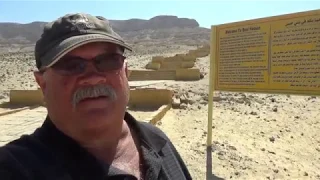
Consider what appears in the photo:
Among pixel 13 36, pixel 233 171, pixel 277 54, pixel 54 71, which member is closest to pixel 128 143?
pixel 54 71

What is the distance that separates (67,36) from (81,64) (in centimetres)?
13

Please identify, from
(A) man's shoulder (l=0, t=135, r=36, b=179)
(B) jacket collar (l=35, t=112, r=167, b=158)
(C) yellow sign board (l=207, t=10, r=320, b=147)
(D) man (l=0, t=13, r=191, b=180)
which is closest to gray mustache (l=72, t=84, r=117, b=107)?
(D) man (l=0, t=13, r=191, b=180)

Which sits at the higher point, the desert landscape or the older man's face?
the older man's face

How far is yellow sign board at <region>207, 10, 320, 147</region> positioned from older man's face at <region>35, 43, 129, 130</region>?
3.73m

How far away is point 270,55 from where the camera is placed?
513cm

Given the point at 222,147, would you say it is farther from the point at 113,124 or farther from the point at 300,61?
the point at 113,124

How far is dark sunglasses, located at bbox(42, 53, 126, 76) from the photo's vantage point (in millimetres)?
1516

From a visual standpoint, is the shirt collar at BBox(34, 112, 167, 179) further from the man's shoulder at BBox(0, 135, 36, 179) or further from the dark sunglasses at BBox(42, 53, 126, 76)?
the dark sunglasses at BBox(42, 53, 126, 76)

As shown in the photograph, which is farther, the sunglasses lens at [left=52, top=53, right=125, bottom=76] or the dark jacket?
the sunglasses lens at [left=52, top=53, right=125, bottom=76]

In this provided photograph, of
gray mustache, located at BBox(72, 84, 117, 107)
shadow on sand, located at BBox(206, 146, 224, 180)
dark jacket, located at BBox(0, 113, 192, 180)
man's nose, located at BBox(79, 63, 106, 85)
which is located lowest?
shadow on sand, located at BBox(206, 146, 224, 180)

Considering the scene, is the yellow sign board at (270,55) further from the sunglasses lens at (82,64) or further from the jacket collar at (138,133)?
the sunglasses lens at (82,64)

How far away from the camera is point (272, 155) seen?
557cm

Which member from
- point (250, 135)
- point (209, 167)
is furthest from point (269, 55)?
point (250, 135)

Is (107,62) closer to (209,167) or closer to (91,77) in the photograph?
(91,77)
